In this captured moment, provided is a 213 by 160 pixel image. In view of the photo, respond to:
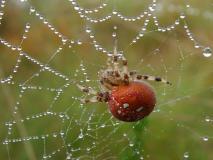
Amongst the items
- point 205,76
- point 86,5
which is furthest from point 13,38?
point 205,76

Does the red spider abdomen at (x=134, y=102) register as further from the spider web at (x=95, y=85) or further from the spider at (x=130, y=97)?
the spider web at (x=95, y=85)

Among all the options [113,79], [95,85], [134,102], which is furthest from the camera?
[95,85]

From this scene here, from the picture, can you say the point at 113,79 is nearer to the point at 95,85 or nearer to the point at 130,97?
the point at 130,97

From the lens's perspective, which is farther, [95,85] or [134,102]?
[95,85]

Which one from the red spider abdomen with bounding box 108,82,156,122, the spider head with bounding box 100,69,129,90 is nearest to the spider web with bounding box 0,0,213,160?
the spider head with bounding box 100,69,129,90

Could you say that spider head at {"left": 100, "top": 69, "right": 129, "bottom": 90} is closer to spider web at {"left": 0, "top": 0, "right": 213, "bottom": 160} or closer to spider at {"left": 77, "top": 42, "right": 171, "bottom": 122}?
spider at {"left": 77, "top": 42, "right": 171, "bottom": 122}

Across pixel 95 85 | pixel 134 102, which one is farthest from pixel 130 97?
pixel 95 85
